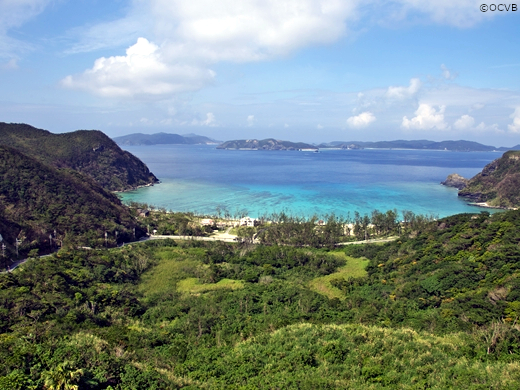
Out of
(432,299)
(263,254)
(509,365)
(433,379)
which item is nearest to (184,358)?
(433,379)

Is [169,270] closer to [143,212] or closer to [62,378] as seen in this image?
Answer: [62,378]

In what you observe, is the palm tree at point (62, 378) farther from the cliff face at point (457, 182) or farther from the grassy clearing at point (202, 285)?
the cliff face at point (457, 182)

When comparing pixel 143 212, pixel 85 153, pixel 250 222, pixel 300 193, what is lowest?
pixel 250 222

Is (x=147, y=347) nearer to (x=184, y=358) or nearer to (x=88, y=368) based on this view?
(x=184, y=358)

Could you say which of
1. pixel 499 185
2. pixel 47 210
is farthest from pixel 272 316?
pixel 499 185

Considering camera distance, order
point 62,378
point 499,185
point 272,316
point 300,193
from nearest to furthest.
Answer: point 62,378 → point 272,316 → point 499,185 → point 300,193

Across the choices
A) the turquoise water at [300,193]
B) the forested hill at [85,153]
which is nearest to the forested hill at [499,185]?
the turquoise water at [300,193]

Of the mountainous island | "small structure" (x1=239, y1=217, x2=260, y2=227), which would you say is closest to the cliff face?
the mountainous island

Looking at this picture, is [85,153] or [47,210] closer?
[47,210]
